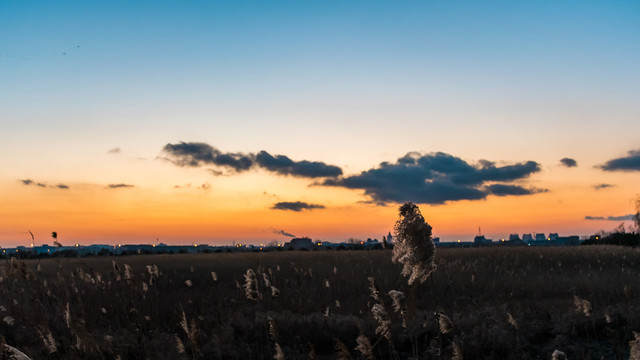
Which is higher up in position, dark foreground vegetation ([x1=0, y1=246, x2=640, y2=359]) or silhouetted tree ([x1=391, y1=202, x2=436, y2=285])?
silhouetted tree ([x1=391, y1=202, x2=436, y2=285])

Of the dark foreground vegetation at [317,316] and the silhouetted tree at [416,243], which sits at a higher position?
the silhouetted tree at [416,243]

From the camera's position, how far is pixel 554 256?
2622 cm

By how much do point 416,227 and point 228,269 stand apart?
1726 cm

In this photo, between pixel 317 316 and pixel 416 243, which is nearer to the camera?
pixel 416 243

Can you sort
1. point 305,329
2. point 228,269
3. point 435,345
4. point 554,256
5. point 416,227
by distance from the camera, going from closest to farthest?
point 416,227 → point 435,345 → point 305,329 → point 228,269 → point 554,256

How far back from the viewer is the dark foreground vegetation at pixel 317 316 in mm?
9086

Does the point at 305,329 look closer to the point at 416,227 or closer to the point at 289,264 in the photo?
the point at 416,227

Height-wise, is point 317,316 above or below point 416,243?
below

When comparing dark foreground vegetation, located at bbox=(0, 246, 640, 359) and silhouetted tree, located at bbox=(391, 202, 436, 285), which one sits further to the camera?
dark foreground vegetation, located at bbox=(0, 246, 640, 359)

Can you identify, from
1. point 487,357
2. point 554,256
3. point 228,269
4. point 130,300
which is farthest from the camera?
point 554,256

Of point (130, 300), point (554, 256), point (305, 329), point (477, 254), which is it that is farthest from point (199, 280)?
point (554, 256)

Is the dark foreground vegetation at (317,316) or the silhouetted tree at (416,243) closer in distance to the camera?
the silhouetted tree at (416,243)

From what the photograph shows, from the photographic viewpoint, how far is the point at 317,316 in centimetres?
1096

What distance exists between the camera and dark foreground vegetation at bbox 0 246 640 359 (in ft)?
29.8
